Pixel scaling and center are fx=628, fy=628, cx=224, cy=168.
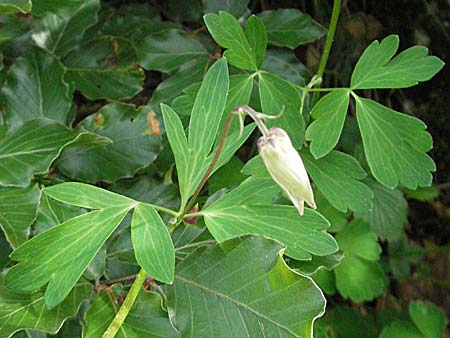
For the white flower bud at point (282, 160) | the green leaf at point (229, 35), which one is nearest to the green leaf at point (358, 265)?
the green leaf at point (229, 35)

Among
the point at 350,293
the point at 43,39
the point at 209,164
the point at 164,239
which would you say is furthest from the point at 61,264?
the point at 350,293

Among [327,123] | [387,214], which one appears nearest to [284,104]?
[327,123]

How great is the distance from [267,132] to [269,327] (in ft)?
0.94

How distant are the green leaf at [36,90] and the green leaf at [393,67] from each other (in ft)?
2.02

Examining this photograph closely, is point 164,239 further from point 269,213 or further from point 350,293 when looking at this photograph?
point 350,293

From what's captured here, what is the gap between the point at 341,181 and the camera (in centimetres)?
122

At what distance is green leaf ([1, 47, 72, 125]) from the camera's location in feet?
4.36

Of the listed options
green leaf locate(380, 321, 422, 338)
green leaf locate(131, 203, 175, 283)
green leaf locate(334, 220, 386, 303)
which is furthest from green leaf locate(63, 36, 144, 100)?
green leaf locate(380, 321, 422, 338)

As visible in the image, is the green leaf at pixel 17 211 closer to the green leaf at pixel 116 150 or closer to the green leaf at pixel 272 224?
the green leaf at pixel 116 150

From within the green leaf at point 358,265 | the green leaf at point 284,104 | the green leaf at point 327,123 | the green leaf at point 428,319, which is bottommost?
the green leaf at point 428,319

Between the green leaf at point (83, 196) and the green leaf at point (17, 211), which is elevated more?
the green leaf at point (83, 196)

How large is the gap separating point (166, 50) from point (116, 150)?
0.29 m

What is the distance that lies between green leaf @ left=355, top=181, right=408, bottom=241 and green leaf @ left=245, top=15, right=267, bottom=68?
0.73 meters

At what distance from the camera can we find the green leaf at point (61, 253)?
0.85 m
